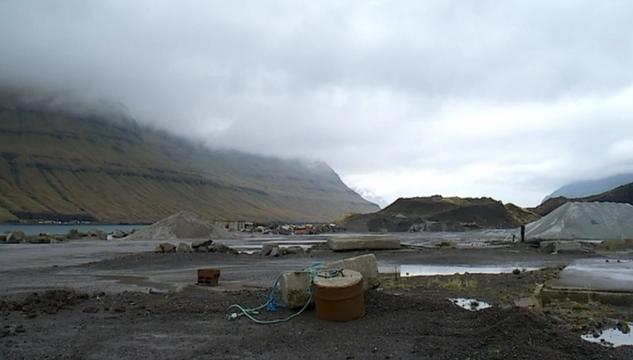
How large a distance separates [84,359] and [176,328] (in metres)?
2.48

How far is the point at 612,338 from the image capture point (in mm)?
9648

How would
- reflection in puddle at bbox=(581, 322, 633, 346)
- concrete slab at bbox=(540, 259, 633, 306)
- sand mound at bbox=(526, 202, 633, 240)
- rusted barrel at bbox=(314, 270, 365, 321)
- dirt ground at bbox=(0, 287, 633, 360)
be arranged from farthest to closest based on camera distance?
sand mound at bbox=(526, 202, 633, 240) < concrete slab at bbox=(540, 259, 633, 306) < rusted barrel at bbox=(314, 270, 365, 321) < reflection in puddle at bbox=(581, 322, 633, 346) < dirt ground at bbox=(0, 287, 633, 360)

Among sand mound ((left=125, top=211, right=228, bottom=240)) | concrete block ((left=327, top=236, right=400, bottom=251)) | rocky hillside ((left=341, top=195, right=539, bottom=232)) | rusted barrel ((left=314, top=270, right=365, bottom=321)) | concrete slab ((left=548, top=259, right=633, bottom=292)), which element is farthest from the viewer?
rocky hillside ((left=341, top=195, right=539, bottom=232))

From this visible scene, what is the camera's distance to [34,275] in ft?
74.5

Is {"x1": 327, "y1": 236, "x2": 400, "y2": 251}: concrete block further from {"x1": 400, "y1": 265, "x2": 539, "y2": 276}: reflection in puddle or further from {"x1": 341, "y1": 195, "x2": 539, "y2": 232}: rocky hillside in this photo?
{"x1": 341, "y1": 195, "x2": 539, "y2": 232}: rocky hillside

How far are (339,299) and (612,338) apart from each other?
15.8 feet

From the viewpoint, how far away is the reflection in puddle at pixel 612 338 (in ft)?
30.4

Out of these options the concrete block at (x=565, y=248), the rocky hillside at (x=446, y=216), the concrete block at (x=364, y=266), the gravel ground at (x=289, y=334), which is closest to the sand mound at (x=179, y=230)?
the concrete block at (x=565, y=248)

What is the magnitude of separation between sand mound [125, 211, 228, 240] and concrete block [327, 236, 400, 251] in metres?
29.9

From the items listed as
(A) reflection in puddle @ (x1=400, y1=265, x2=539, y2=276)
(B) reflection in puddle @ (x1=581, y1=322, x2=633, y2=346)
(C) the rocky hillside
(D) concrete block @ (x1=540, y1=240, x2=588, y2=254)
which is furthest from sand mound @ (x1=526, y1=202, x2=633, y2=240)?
(C) the rocky hillside

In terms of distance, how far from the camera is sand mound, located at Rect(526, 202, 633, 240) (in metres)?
47.6

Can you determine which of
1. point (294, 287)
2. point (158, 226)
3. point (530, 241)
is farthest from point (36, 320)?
point (158, 226)

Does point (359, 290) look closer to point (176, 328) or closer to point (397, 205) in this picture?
point (176, 328)

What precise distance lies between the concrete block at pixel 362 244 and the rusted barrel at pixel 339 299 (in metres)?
26.2
